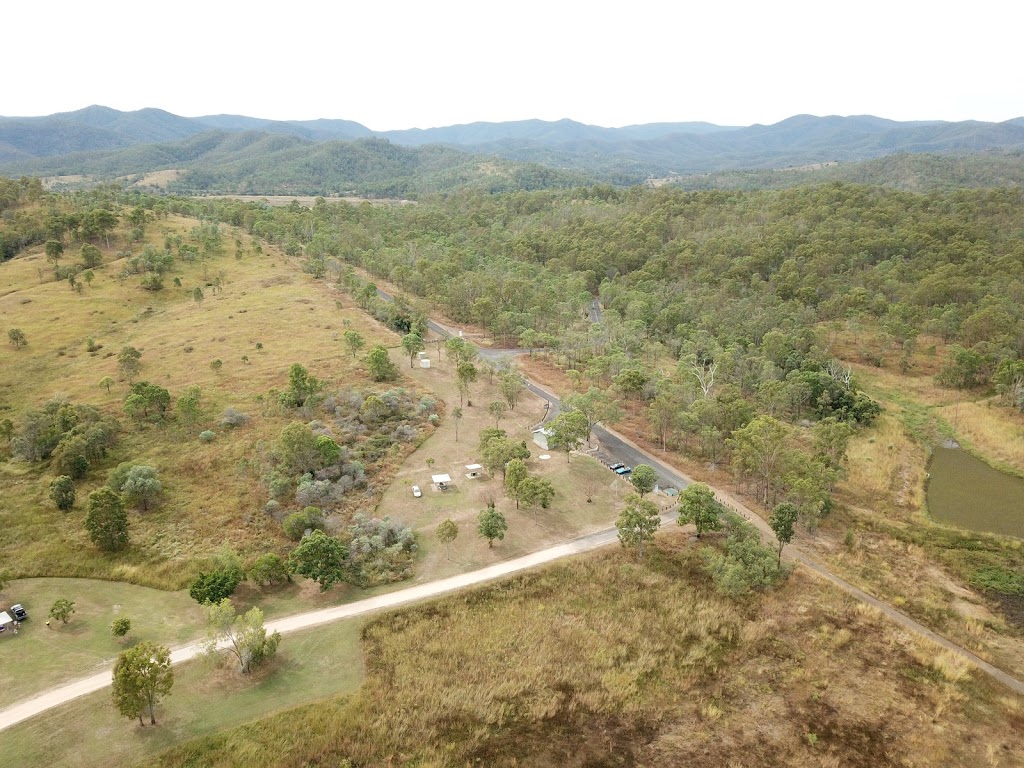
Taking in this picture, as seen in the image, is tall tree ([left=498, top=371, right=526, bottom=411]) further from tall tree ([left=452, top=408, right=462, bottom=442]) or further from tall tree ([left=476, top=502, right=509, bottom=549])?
tall tree ([left=476, top=502, right=509, bottom=549])

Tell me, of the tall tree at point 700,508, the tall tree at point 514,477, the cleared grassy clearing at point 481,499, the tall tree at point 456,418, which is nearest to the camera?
the cleared grassy clearing at point 481,499

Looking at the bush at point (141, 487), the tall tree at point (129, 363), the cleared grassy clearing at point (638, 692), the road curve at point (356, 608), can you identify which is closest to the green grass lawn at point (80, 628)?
the road curve at point (356, 608)

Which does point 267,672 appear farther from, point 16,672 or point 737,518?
point 737,518

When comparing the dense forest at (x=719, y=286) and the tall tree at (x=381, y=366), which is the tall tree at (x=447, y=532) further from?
the tall tree at (x=381, y=366)

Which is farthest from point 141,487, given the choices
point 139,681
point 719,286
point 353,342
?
point 719,286

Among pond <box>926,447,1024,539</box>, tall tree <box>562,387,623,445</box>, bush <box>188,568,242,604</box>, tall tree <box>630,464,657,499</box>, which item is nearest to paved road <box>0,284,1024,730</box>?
bush <box>188,568,242,604</box>

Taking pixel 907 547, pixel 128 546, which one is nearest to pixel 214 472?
pixel 128 546
